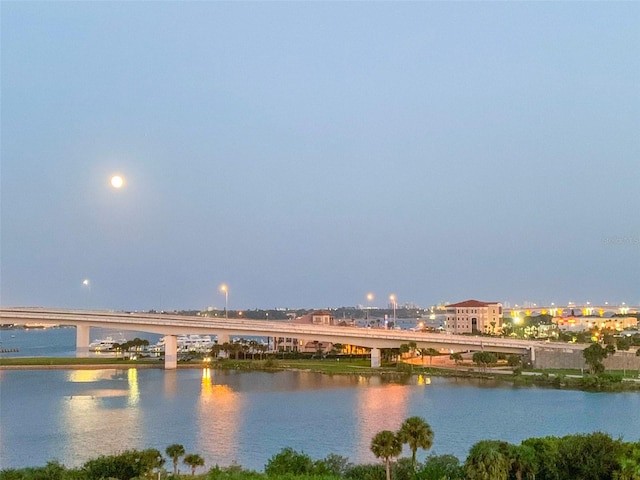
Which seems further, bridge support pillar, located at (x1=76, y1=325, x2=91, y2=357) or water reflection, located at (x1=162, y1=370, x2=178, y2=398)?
bridge support pillar, located at (x1=76, y1=325, x2=91, y2=357)

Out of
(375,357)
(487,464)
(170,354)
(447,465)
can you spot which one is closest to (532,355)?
(375,357)

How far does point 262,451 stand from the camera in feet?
75.1

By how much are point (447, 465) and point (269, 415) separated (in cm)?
1523

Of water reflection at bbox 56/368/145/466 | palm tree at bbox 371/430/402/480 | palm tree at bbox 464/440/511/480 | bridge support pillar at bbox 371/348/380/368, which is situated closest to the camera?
palm tree at bbox 464/440/511/480

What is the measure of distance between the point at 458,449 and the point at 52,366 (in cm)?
4094

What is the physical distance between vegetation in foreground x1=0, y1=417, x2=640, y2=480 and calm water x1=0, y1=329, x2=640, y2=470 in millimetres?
5040

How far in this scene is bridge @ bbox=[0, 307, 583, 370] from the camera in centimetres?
4875

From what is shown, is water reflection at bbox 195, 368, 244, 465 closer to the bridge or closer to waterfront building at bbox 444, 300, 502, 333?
the bridge

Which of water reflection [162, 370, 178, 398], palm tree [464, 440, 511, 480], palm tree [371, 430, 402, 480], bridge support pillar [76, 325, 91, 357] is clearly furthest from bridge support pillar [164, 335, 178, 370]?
palm tree [464, 440, 511, 480]

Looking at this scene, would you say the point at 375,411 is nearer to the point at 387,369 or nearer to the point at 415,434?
the point at 415,434

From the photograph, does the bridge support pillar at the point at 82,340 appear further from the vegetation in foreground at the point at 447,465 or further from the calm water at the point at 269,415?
the vegetation in foreground at the point at 447,465

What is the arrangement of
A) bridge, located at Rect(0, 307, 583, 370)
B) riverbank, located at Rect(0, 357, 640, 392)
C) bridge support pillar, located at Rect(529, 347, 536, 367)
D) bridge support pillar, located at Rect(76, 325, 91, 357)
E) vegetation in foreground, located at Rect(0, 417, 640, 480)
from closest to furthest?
vegetation in foreground, located at Rect(0, 417, 640, 480) < riverbank, located at Rect(0, 357, 640, 392) < bridge support pillar, located at Rect(529, 347, 536, 367) < bridge, located at Rect(0, 307, 583, 370) < bridge support pillar, located at Rect(76, 325, 91, 357)

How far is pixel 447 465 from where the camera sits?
16.3m

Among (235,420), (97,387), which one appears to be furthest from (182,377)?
(235,420)
